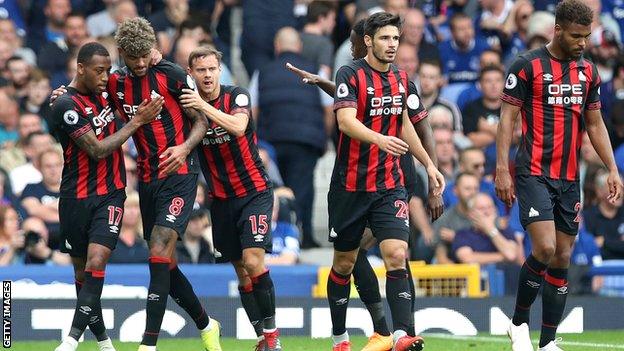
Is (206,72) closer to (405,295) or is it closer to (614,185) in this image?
(405,295)

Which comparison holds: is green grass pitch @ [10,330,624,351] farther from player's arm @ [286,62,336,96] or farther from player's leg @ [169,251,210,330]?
player's arm @ [286,62,336,96]

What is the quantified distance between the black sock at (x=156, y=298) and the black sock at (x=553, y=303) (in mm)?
2738

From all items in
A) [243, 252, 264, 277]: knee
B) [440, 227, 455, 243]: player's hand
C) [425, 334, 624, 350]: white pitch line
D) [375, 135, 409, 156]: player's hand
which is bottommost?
[425, 334, 624, 350]: white pitch line

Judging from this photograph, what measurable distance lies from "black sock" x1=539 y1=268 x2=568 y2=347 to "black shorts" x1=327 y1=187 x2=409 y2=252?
116 centimetres

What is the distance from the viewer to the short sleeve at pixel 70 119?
10.5 meters

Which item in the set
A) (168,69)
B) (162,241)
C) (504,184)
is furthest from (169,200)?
(504,184)

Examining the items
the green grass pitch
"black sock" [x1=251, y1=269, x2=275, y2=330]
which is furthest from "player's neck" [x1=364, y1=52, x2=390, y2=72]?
the green grass pitch

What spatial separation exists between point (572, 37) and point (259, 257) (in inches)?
111

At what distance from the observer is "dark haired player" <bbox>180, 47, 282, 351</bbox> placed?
10992 mm

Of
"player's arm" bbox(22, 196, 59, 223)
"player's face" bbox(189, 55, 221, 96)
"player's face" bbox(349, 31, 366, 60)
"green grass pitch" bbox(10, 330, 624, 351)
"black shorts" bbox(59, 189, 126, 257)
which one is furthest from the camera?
"player's arm" bbox(22, 196, 59, 223)

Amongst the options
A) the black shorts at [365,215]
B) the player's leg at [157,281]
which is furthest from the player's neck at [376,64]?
the player's leg at [157,281]

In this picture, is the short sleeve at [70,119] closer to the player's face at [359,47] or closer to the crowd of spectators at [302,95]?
the player's face at [359,47]

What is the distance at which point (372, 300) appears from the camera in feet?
36.3

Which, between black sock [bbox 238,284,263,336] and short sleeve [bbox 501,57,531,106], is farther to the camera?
black sock [bbox 238,284,263,336]
